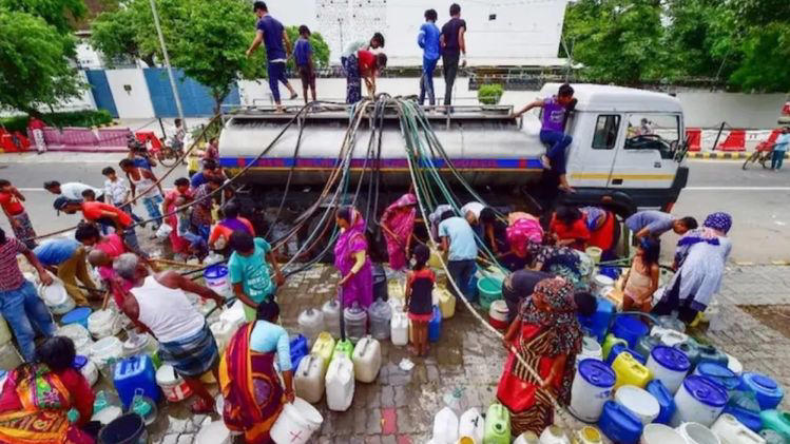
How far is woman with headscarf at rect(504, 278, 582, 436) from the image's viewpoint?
9.41ft

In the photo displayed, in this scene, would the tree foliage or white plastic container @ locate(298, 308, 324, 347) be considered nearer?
white plastic container @ locate(298, 308, 324, 347)

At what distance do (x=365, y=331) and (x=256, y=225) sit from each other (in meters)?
3.20

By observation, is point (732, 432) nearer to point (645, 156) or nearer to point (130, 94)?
point (645, 156)

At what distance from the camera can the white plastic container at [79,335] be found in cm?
409

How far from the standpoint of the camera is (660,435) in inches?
119

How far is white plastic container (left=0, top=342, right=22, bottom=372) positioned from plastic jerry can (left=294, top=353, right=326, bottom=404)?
3.11 meters

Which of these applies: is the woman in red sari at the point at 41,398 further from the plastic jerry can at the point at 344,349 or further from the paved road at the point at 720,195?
the paved road at the point at 720,195

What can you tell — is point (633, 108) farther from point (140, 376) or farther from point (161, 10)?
point (161, 10)

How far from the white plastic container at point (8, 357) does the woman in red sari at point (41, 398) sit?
6.21ft

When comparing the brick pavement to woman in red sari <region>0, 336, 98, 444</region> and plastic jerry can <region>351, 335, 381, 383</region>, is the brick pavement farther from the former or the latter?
woman in red sari <region>0, 336, 98, 444</region>

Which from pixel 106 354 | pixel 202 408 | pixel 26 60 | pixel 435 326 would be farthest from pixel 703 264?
pixel 26 60

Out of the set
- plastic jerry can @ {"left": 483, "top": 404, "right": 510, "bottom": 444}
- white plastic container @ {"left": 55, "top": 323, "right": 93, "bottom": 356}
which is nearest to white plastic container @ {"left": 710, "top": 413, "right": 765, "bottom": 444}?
plastic jerry can @ {"left": 483, "top": 404, "right": 510, "bottom": 444}

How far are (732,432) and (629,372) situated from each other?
0.77 meters

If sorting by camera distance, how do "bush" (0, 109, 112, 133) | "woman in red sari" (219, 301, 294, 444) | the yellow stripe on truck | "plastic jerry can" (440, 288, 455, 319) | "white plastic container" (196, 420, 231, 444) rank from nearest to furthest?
"woman in red sari" (219, 301, 294, 444) < "white plastic container" (196, 420, 231, 444) < "plastic jerry can" (440, 288, 455, 319) < the yellow stripe on truck < "bush" (0, 109, 112, 133)
